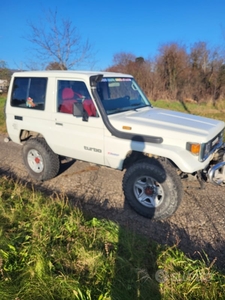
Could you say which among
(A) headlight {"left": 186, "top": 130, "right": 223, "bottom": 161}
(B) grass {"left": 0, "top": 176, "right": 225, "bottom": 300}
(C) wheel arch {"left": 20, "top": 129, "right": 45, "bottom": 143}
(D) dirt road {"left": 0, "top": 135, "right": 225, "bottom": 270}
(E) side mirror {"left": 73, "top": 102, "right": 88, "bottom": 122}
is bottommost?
(D) dirt road {"left": 0, "top": 135, "right": 225, "bottom": 270}

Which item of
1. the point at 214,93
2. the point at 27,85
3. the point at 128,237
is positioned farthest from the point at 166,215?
the point at 214,93

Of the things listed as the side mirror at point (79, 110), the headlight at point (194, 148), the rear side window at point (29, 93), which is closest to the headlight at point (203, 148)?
the headlight at point (194, 148)

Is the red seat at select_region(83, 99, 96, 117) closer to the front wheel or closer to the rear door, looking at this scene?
the rear door

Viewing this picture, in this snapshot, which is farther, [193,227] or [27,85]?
[27,85]

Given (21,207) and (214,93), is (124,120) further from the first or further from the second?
(214,93)

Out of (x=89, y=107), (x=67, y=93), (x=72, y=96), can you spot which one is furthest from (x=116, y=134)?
(x=67, y=93)

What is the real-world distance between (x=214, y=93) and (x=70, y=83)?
736 inches

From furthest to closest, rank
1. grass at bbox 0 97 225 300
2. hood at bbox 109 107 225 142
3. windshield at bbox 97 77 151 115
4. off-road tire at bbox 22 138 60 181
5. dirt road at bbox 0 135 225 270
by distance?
→ 1. off-road tire at bbox 22 138 60 181
2. windshield at bbox 97 77 151 115
3. hood at bbox 109 107 225 142
4. dirt road at bbox 0 135 225 270
5. grass at bbox 0 97 225 300

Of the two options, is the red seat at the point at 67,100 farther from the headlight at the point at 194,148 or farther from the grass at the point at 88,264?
the headlight at the point at 194,148

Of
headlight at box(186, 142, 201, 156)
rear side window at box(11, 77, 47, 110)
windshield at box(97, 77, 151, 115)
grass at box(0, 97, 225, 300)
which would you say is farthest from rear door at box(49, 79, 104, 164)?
headlight at box(186, 142, 201, 156)

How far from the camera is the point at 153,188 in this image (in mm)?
3525

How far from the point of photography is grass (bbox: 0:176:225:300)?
7.18 feet

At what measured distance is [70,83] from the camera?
13.5ft

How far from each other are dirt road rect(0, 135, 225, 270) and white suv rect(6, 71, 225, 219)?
211 mm
